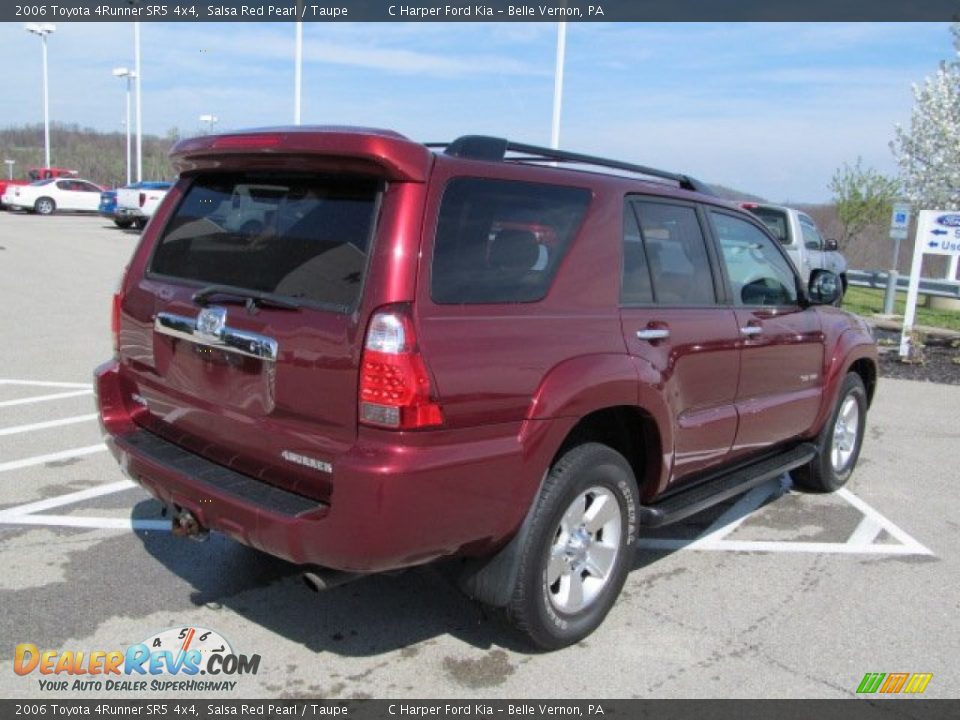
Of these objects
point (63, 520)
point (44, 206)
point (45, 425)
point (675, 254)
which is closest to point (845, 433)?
point (675, 254)

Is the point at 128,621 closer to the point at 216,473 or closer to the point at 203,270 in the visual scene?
the point at 216,473

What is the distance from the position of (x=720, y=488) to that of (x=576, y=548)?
113cm

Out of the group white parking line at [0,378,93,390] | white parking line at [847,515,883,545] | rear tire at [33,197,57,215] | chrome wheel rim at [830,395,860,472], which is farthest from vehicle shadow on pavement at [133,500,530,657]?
rear tire at [33,197,57,215]

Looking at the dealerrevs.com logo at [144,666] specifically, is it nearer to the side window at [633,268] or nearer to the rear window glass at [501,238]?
the rear window glass at [501,238]

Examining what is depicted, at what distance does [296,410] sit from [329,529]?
441 mm

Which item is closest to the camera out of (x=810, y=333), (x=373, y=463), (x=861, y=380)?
(x=373, y=463)

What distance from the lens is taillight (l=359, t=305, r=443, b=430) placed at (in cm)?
281

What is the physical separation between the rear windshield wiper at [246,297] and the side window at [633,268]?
142cm

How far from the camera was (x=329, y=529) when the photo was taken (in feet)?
9.34

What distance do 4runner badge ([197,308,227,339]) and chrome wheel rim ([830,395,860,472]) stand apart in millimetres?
4112

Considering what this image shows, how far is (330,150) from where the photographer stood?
2.98 m

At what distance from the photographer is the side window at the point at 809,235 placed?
14873 millimetres

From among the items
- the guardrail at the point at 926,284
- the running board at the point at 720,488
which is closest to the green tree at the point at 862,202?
the guardrail at the point at 926,284
